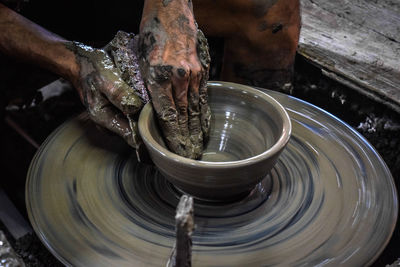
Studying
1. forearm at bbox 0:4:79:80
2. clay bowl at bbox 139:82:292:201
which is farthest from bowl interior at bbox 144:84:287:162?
forearm at bbox 0:4:79:80

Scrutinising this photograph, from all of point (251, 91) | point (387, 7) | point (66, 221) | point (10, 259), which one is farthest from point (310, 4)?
point (10, 259)

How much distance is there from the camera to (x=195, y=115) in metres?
1.22

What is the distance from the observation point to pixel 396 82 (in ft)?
5.83

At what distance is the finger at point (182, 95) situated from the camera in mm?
1136

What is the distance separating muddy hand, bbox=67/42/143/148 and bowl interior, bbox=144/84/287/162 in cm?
26

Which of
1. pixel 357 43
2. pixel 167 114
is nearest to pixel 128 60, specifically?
pixel 167 114

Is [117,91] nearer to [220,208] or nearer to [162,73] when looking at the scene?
[162,73]

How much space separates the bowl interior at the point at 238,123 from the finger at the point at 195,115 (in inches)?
5.3

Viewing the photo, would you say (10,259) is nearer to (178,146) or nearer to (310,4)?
(178,146)

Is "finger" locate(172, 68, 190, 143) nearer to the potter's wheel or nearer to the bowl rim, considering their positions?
the bowl rim

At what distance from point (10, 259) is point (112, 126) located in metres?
0.45

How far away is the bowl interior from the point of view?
128cm

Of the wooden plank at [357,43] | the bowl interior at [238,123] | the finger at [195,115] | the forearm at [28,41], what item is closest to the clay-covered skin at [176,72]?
the finger at [195,115]

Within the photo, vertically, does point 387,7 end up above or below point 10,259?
above
